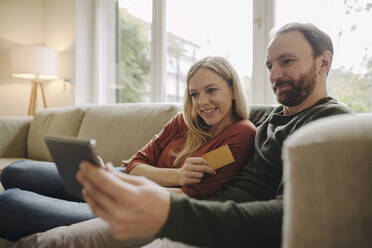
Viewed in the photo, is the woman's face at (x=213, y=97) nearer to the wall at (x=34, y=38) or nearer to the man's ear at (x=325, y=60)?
the man's ear at (x=325, y=60)

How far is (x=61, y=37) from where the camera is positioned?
3354mm

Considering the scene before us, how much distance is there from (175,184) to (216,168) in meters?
0.18

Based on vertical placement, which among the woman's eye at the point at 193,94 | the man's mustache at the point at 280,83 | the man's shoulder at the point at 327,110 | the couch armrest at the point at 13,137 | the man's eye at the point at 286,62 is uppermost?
the man's eye at the point at 286,62

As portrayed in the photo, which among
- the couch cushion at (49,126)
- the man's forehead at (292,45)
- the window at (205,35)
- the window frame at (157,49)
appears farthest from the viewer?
the couch cushion at (49,126)

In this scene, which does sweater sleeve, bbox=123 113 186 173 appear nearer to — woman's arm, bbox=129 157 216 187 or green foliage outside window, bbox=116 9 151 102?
woman's arm, bbox=129 157 216 187

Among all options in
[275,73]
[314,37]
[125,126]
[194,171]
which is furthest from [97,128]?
[314,37]

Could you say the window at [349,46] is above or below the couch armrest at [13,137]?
above

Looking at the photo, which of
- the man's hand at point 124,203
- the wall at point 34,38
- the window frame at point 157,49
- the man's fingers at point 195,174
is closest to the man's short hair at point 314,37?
the man's fingers at point 195,174

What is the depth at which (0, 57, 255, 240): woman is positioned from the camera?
2.94ft

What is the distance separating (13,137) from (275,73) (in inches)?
101

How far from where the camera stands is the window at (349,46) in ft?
5.09

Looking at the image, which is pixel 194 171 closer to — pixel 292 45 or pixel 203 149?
pixel 203 149

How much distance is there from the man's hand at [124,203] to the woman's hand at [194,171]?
393 mm

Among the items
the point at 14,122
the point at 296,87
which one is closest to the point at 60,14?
the point at 14,122
